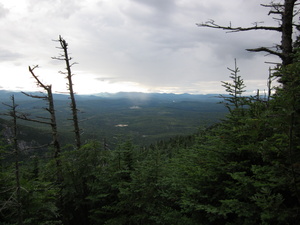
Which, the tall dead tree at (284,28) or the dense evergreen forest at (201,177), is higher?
the tall dead tree at (284,28)

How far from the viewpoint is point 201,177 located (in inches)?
217

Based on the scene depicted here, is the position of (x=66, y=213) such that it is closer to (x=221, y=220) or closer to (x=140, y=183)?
(x=140, y=183)

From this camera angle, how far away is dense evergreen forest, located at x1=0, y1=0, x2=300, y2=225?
3.63 meters

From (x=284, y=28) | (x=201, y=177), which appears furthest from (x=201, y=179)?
(x=284, y=28)

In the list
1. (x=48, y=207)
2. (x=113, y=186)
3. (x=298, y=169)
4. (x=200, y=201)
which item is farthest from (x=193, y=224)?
(x=48, y=207)

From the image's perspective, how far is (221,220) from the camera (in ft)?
16.2

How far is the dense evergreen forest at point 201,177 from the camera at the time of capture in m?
3.63

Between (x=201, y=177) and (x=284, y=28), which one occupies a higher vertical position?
(x=284, y=28)

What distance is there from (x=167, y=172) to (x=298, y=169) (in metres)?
6.15

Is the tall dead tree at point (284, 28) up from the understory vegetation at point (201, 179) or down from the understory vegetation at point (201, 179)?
up

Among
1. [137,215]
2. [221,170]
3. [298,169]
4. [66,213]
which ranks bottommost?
[66,213]

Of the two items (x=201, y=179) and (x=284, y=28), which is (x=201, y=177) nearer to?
(x=201, y=179)

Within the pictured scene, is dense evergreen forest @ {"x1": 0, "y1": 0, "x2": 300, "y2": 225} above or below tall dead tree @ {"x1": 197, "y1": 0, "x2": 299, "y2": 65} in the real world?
below

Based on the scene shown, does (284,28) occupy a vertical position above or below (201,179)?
above
